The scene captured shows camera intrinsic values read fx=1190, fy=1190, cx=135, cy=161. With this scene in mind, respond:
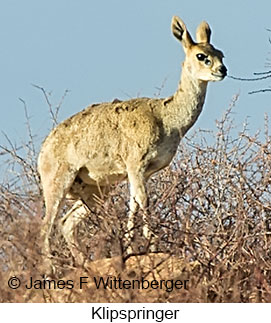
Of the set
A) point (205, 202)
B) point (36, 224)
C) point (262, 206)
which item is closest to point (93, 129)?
point (205, 202)

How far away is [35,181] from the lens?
16.5m

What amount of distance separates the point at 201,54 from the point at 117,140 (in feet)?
4.95

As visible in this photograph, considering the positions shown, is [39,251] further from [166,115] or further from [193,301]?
[166,115]

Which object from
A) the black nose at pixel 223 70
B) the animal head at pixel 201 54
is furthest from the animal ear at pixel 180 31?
the black nose at pixel 223 70

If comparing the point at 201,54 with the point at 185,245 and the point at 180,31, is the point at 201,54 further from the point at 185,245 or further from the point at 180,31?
the point at 185,245

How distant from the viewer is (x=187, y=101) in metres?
14.6

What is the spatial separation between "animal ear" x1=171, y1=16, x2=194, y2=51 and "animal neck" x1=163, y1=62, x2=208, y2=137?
43cm

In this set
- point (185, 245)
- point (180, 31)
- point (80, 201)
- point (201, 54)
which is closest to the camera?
point (185, 245)

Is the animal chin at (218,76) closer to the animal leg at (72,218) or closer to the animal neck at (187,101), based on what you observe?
the animal neck at (187,101)

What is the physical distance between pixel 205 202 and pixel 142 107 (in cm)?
143

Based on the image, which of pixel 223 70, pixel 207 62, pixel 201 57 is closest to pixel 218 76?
pixel 223 70

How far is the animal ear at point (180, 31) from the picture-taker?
589 inches

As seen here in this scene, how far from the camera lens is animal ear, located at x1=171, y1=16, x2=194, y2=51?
1497 cm

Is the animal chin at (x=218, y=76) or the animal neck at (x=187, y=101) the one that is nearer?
the animal chin at (x=218, y=76)
